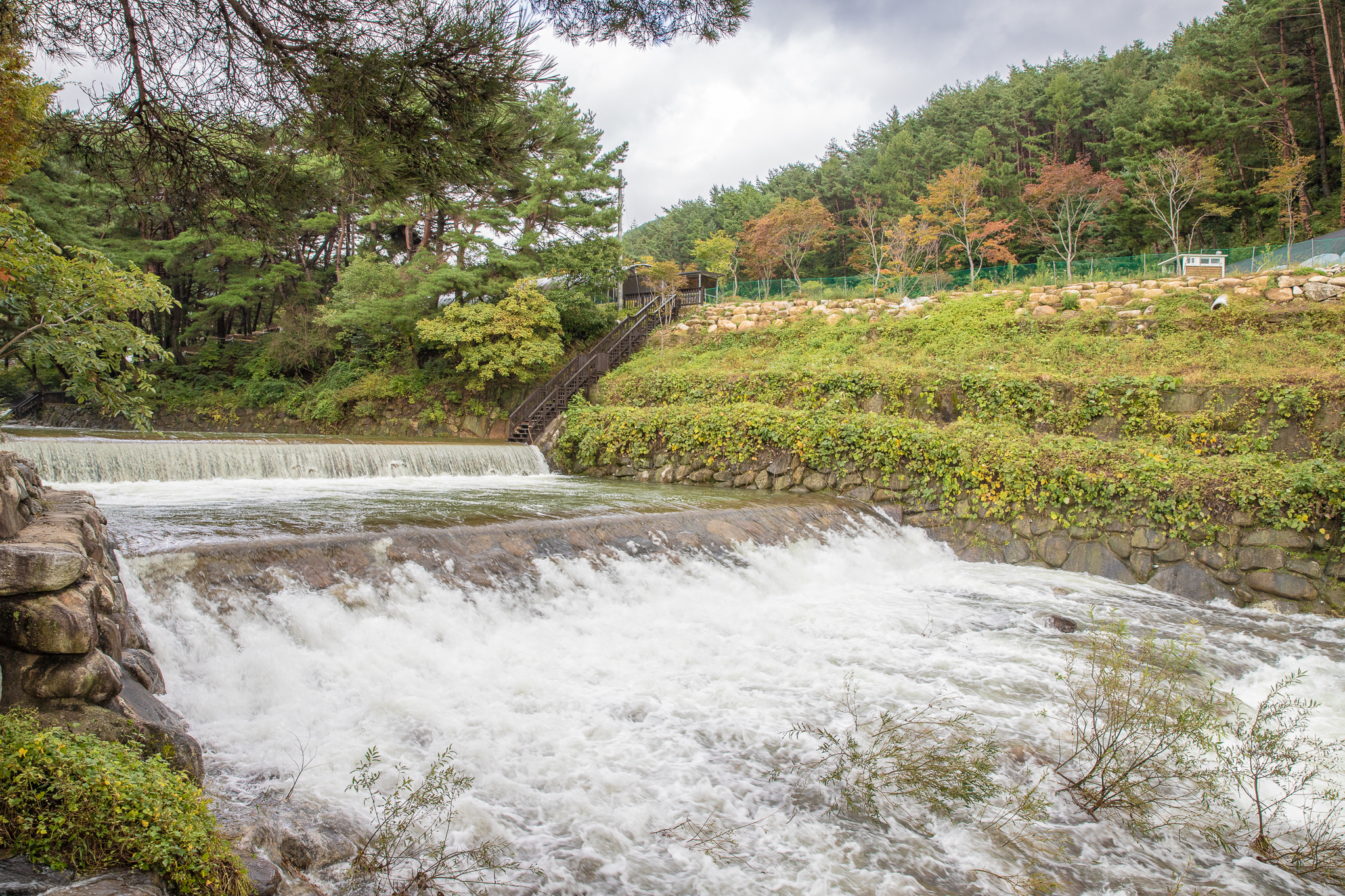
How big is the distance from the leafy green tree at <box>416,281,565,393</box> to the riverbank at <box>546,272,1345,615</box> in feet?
9.15

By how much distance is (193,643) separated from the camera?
12.4 feet

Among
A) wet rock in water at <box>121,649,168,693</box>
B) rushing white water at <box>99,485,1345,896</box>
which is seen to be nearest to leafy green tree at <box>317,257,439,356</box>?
rushing white water at <box>99,485,1345,896</box>

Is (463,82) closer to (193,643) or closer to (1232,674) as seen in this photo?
(193,643)

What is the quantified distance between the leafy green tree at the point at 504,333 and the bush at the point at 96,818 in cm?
1626

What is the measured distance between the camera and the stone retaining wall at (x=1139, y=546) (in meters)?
7.10

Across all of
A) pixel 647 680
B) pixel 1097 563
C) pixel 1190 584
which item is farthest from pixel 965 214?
pixel 647 680

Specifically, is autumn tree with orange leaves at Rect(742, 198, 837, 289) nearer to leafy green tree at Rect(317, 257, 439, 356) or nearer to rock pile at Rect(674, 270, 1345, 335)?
rock pile at Rect(674, 270, 1345, 335)

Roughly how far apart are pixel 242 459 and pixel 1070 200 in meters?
25.9

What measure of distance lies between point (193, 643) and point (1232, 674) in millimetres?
6882

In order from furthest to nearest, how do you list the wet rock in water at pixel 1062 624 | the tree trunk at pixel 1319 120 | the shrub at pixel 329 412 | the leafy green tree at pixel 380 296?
the tree trunk at pixel 1319 120 → the shrub at pixel 329 412 → the leafy green tree at pixel 380 296 → the wet rock in water at pixel 1062 624

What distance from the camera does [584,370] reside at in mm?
17859

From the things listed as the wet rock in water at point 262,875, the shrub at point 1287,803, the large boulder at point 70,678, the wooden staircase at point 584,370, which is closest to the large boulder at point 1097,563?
the shrub at point 1287,803

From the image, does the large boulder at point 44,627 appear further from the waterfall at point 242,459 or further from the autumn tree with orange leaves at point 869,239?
the autumn tree with orange leaves at point 869,239

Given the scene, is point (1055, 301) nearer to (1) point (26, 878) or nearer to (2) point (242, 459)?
(2) point (242, 459)
